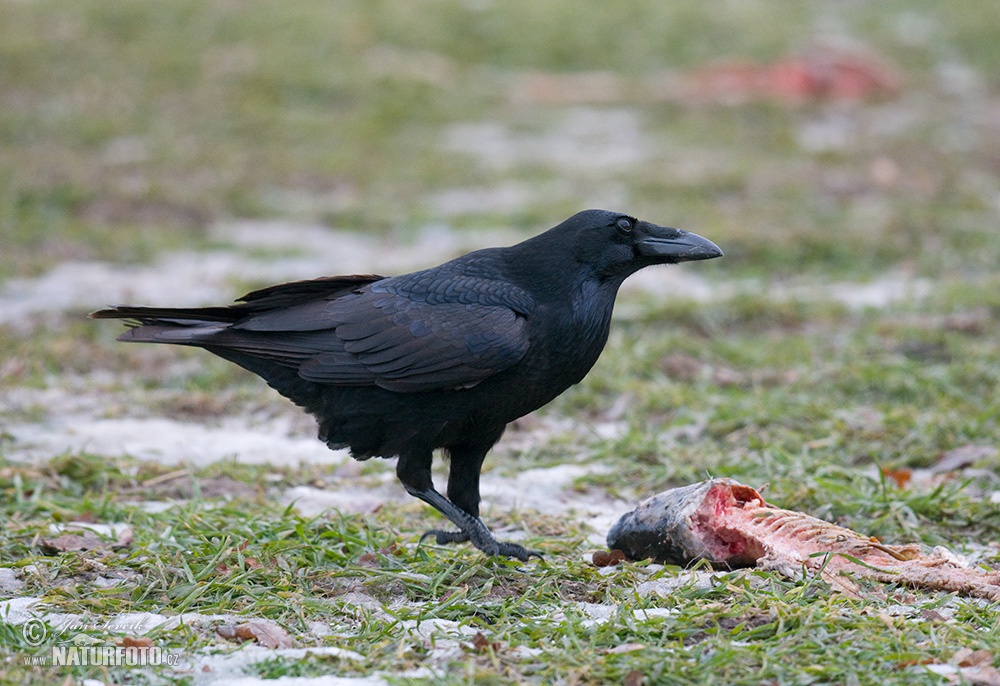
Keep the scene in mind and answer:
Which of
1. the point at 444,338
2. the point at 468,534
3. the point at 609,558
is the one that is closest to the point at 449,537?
the point at 468,534

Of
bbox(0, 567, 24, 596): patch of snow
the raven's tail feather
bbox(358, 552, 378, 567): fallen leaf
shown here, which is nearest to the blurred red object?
the raven's tail feather

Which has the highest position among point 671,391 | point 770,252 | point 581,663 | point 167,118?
point 167,118

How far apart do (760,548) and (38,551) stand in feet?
8.06

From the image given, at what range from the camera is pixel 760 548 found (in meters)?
3.91

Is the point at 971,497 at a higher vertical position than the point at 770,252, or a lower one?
lower

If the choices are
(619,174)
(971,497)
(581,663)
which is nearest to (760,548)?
(581,663)

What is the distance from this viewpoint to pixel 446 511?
4.29m

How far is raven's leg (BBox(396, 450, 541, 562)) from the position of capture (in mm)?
4211

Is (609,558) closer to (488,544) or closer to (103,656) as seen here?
(488,544)

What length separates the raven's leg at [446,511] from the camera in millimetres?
4211

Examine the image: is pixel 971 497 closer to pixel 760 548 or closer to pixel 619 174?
pixel 760 548

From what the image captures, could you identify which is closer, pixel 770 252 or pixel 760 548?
pixel 760 548

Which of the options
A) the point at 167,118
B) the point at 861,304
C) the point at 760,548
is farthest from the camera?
the point at 167,118

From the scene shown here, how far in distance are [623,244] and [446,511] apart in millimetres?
1148
